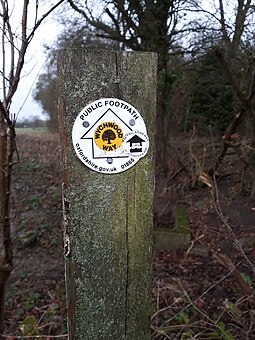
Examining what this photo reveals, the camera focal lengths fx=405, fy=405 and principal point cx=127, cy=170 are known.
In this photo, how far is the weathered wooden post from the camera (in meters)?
1.07

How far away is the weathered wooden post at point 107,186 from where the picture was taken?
1.07m

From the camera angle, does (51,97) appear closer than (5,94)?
No

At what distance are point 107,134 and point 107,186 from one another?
0.48 ft

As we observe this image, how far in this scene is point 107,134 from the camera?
3.52ft

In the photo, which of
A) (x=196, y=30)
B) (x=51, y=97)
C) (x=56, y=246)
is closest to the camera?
(x=56, y=246)

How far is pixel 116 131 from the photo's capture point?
1.08 meters

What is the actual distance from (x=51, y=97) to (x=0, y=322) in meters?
9.61

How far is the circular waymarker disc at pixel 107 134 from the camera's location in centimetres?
107

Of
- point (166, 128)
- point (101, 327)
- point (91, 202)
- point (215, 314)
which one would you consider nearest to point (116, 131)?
point (91, 202)

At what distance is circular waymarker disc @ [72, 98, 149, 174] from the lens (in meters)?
1.07

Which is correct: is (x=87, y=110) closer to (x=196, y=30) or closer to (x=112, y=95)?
(x=112, y=95)

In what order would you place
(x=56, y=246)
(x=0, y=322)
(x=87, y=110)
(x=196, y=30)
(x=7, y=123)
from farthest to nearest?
(x=196, y=30) < (x=56, y=246) < (x=0, y=322) < (x=7, y=123) < (x=87, y=110)

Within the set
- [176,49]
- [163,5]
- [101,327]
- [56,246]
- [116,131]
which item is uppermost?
[163,5]

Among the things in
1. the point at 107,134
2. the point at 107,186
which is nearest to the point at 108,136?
the point at 107,134
